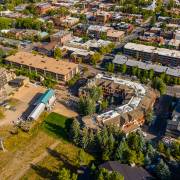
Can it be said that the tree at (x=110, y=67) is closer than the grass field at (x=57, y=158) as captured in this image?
No

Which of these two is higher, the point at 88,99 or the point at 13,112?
the point at 88,99

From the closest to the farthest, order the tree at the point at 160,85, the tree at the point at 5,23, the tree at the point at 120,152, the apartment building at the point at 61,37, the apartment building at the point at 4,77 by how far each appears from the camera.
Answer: the tree at the point at 120,152
the tree at the point at 160,85
the apartment building at the point at 4,77
the apartment building at the point at 61,37
the tree at the point at 5,23

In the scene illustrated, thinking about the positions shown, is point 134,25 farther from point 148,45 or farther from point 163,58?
point 163,58

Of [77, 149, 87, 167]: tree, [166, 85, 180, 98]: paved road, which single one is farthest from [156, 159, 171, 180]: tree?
[166, 85, 180, 98]: paved road

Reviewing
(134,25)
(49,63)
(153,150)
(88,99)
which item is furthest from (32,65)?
(134,25)

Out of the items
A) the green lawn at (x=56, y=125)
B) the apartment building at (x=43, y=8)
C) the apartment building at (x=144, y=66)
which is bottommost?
the green lawn at (x=56, y=125)

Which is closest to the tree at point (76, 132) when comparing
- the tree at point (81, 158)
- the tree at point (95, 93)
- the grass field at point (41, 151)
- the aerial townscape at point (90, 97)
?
the aerial townscape at point (90, 97)

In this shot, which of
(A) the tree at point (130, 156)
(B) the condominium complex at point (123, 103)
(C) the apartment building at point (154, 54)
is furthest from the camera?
(C) the apartment building at point (154, 54)

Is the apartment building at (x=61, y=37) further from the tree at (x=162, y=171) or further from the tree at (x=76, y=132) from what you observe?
the tree at (x=162, y=171)
